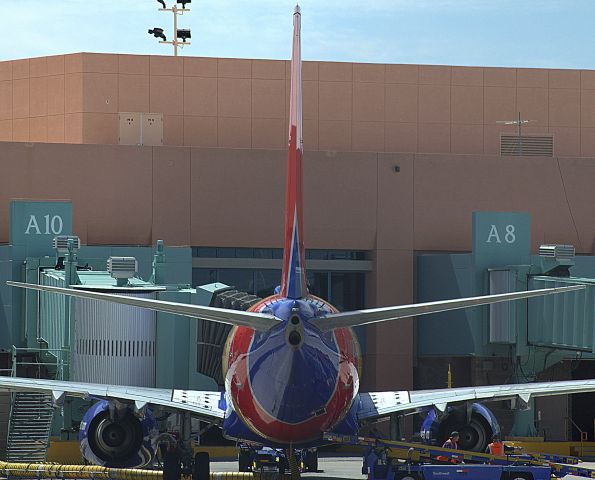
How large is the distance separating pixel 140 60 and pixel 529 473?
141 feet

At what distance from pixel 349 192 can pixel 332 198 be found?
0.91 m

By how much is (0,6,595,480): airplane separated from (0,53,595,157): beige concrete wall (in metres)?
34.4

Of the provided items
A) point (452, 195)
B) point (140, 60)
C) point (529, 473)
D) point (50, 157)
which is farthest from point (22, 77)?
point (529, 473)

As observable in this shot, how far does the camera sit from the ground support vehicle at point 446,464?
39250 millimetres

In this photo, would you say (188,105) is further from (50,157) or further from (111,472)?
(111,472)

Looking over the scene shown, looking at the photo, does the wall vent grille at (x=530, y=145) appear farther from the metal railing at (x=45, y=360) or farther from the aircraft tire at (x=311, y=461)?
the aircraft tire at (x=311, y=461)

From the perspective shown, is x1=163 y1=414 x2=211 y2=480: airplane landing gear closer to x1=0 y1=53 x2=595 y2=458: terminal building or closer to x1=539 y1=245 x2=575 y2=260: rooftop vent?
x1=0 y1=53 x2=595 y2=458: terminal building

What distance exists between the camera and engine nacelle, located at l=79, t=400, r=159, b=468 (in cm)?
4144

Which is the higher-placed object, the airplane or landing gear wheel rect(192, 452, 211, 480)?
the airplane

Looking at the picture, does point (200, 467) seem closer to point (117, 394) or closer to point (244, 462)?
point (117, 394)

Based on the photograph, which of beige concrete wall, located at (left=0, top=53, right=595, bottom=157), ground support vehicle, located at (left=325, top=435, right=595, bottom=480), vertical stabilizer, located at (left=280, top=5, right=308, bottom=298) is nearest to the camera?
vertical stabilizer, located at (left=280, top=5, right=308, bottom=298)

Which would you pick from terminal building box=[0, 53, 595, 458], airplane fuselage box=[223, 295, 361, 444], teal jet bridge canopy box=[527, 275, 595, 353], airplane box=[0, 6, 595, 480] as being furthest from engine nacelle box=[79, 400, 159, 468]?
teal jet bridge canopy box=[527, 275, 595, 353]

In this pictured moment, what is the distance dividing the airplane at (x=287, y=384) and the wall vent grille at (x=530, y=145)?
128ft

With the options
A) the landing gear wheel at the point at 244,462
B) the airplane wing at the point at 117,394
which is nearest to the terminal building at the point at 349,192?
the landing gear wheel at the point at 244,462
